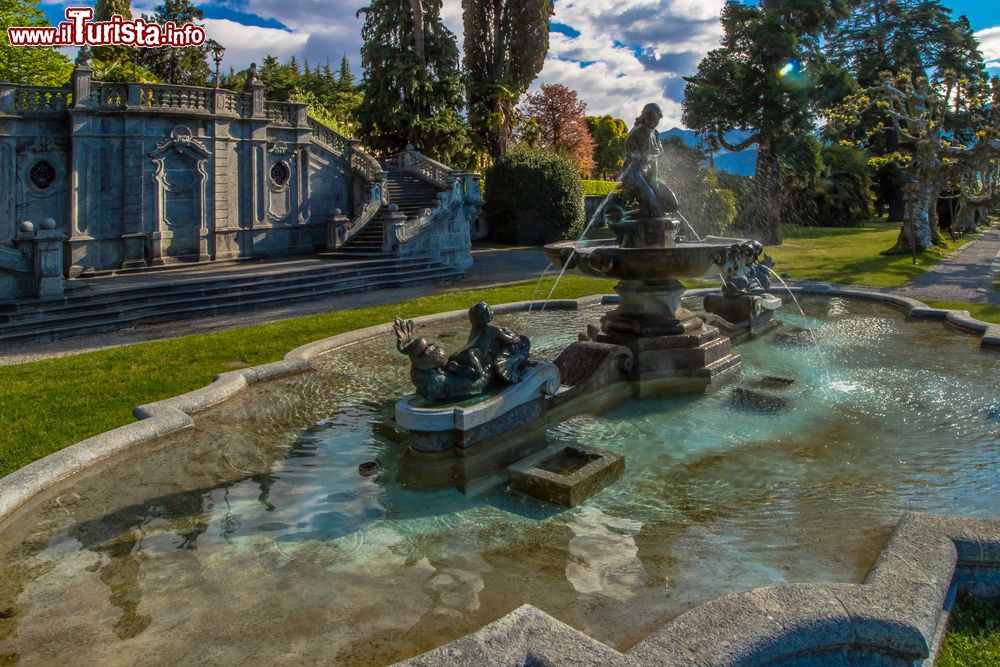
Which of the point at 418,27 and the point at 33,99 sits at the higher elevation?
the point at 418,27

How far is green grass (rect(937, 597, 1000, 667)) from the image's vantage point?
3.21 m

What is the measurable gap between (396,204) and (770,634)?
23.3 m

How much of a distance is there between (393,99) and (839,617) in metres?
32.4

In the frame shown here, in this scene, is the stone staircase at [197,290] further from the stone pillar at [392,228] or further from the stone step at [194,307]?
the stone pillar at [392,228]

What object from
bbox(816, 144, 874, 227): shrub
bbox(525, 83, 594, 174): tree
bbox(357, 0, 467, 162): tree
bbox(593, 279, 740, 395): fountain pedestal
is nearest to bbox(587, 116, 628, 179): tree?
bbox(525, 83, 594, 174): tree

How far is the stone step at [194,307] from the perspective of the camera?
42.0ft

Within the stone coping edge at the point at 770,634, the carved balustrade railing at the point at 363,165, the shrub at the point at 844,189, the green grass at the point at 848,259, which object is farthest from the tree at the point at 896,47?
the stone coping edge at the point at 770,634

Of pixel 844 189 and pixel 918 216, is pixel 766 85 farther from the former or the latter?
pixel 844 189

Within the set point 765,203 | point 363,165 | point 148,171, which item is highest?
point 363,165

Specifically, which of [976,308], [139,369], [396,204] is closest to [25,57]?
[396,204]

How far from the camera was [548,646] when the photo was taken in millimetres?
2992

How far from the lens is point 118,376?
902cm

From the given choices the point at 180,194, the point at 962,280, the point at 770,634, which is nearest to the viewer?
the point at 770,634

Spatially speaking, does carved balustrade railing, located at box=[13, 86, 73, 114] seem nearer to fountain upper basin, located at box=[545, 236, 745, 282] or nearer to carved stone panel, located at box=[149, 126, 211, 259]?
carved stone panel, located at box=[149, 126, 211, 259]
